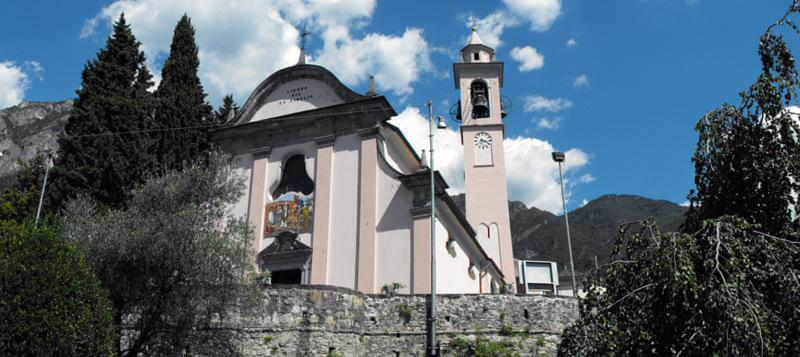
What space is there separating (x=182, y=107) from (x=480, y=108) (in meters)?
15.2

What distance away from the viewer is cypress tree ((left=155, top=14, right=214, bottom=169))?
2188 cm

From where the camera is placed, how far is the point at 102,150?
64.9ft

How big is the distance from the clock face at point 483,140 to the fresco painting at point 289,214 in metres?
12.5

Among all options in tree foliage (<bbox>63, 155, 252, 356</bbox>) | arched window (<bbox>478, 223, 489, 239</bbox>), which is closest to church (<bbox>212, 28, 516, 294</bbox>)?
arched window (<bbox>478, 223, 489, 239</bbox>)

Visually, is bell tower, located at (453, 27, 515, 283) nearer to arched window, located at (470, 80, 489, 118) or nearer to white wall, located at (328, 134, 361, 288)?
arched window, located at (470, 80, 489, 118)

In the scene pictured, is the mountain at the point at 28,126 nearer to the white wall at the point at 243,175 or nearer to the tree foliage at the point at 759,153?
the white wall at the point at 243,175

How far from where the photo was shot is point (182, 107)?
22781 millimetres

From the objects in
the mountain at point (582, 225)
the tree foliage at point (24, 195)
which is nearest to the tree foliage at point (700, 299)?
the tree foliage at point (24, 195)

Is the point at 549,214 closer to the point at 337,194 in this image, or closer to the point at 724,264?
the point at 337,194

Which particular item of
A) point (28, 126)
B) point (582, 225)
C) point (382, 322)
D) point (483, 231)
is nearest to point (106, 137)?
point (382, 322)

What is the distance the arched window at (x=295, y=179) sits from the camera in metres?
19.9

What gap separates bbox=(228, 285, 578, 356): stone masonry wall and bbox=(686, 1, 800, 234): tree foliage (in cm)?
631

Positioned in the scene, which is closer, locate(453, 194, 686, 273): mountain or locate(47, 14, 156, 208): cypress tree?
locate(47, 14, 156, 208): cypress tree

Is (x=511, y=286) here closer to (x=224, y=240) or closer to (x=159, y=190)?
(x=224, y=240)
